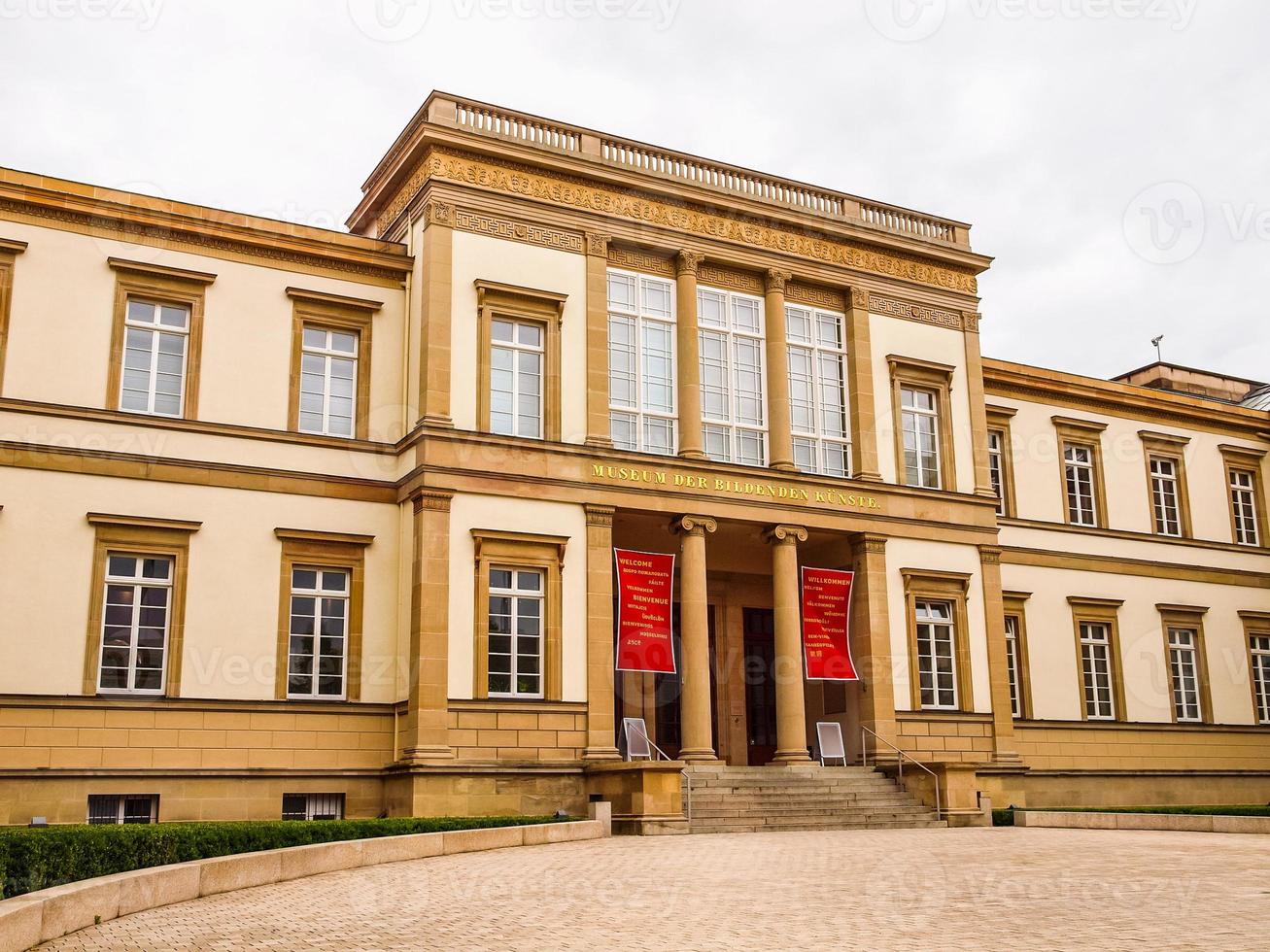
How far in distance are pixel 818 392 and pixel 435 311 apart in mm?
9591

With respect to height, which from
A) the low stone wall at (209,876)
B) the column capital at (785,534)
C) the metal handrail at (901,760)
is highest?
the column capital at (785,534)

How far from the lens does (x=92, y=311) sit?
23.9m

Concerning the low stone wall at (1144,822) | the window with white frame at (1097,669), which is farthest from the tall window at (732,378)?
the window with white frame at (1097,669)

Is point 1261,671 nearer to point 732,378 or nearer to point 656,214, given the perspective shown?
point 732,378

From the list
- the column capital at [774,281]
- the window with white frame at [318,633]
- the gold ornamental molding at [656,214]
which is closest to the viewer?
the window with white frame at [318,633]

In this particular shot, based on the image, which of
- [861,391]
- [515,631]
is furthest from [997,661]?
[515,631]

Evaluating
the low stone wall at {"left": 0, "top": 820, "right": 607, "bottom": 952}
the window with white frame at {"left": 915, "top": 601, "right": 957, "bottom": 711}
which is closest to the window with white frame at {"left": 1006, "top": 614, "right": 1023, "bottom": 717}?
the window with white frame at {"left": 915, "top": 601, "right": 957, "bottom": 711}

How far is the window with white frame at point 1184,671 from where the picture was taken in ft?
115

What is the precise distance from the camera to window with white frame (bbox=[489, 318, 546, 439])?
26.1 meters

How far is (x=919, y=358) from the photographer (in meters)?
31.3

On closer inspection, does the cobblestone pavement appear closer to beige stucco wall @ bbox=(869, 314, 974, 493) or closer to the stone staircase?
the stone staircase

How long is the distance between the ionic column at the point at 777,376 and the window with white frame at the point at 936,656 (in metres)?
5.01

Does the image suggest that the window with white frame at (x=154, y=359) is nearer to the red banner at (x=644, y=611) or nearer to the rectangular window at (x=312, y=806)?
the rectangular window at (x=312, y=806)

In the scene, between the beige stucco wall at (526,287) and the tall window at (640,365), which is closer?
the beige stucco wall at (526,287)
